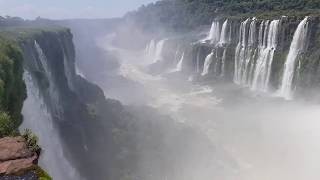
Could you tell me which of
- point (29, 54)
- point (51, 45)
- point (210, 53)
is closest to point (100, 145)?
point (29, 54)

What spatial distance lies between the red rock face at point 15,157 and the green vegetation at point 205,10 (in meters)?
77.1

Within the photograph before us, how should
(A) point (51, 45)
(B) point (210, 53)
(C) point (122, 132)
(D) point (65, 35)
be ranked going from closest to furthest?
(C) point (122, 132), (A) point (51, 45), (D) point (65, 35), (B) point (210, 53)

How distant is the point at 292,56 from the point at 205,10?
73.4 metres

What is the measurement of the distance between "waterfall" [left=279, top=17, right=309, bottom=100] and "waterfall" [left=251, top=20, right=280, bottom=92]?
3452 mm

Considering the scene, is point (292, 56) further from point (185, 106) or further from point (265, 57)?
point (185, 106)

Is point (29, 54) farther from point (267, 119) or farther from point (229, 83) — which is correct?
point (229, 83)

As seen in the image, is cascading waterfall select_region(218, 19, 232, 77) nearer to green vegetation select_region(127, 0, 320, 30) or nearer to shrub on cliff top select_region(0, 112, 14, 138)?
green vegetation select_region(127, 0, 320, 30)

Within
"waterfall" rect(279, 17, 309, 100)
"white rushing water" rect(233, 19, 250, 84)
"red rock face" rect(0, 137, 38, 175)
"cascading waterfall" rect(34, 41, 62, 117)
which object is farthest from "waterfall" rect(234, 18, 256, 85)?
"red rock face" rect(0, 137, 38, 175)

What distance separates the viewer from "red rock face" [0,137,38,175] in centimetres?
1264

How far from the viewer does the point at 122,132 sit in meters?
49.4

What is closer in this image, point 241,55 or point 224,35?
point 241,55

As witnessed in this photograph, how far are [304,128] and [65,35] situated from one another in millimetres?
32121

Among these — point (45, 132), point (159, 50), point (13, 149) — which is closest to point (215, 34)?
point (159, 50)

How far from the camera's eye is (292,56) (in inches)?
2554
